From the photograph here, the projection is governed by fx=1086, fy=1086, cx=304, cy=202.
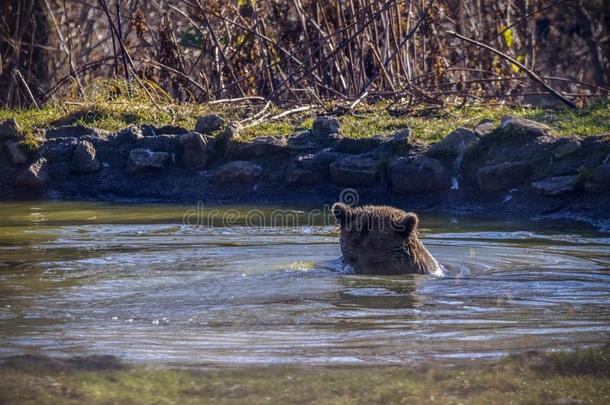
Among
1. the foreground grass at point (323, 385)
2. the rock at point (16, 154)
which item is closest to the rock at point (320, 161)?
the rock at point (16, 154)

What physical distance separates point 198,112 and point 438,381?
9.76 m

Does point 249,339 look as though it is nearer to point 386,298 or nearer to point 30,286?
point 386,298

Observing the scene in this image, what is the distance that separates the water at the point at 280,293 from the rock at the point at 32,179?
79.4 inches

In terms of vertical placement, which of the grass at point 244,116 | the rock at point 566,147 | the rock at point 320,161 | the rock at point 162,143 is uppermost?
the grass at point 244,116

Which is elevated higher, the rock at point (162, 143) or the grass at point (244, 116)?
the grass at point (244, 116)

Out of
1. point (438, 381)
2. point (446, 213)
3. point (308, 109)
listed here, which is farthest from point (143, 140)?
point (438, 381)

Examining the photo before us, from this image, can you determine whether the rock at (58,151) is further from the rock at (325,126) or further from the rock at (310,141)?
the rock at (325,126)

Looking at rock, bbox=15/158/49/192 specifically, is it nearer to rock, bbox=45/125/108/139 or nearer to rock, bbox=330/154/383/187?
rock, bbox=45/125/108/139

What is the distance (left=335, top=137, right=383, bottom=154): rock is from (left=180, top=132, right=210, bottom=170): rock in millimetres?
1626

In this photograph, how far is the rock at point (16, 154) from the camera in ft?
43.3

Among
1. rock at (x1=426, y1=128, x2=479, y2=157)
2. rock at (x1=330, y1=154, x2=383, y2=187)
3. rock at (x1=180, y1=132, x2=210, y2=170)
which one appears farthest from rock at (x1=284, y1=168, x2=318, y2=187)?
rock at (x1=426, y1=128, x2=479, y2=157)

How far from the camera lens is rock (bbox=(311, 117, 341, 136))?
42.0ft

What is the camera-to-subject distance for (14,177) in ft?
42.9

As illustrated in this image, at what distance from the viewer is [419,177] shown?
1167 centimetres
